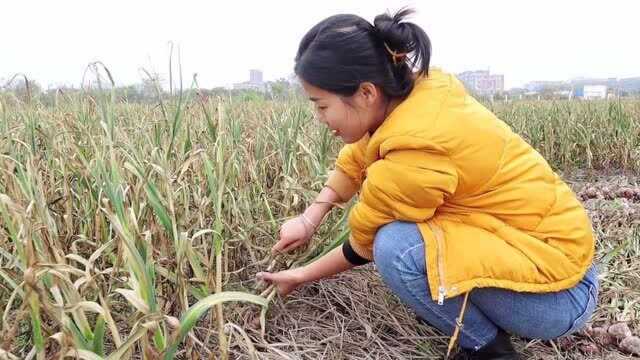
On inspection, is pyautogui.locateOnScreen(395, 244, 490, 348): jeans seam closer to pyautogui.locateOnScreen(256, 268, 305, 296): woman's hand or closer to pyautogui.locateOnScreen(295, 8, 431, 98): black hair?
pyautogui.locateOnScreen(256, 268, 305, 296): woman's hand

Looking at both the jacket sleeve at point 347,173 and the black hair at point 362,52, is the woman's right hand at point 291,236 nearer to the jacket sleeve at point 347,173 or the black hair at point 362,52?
the jacket sleeve at point 347,173

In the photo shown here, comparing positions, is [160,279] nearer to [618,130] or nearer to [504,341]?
[504,341]

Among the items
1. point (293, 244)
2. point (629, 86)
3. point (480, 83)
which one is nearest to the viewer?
point (293, 244)

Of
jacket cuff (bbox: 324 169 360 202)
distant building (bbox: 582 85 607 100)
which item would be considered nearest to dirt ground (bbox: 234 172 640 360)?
jacket cuff (bbox: 324 169 360 202)

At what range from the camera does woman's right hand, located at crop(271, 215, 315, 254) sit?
3.76 ft

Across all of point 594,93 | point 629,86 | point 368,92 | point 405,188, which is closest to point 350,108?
point 368,92

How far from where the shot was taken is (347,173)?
1260 mm

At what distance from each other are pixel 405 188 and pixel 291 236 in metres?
0.29

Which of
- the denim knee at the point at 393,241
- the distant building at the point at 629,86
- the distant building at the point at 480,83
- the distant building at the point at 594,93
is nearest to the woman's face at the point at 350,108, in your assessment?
the denim knee at the point at 393,241

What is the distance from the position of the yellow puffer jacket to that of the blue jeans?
0.03 m

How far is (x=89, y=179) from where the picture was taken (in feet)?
3.68

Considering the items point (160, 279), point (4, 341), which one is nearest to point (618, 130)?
point (160, 279)

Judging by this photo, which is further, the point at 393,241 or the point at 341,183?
the point at 341,183

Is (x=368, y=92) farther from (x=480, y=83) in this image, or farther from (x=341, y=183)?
(x=480, y=83)
